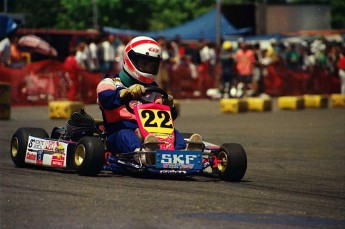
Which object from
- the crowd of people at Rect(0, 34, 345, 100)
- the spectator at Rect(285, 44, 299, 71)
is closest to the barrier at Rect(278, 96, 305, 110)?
the crowd of people at Rect(0, 34, 345, 100)

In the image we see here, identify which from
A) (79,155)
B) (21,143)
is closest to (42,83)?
(21,143)

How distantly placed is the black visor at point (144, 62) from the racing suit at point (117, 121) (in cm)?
29

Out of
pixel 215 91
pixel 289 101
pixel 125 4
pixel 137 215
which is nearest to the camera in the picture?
pixel 137 215

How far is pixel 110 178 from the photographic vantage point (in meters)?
9.09

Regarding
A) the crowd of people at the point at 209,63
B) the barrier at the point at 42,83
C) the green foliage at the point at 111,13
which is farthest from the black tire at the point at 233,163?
the green foliage at the point at 111,13

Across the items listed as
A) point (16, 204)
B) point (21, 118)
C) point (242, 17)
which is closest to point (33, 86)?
point (21, 118)

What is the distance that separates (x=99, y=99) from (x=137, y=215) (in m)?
3.00

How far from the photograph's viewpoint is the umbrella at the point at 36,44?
2636 centimetres

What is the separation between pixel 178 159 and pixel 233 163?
0.49 m

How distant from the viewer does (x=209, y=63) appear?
1113 inches

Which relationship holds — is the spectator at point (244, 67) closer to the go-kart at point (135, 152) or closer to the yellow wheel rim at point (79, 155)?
the go-kart at point (135, 152)

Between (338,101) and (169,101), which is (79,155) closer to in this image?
(169,101)

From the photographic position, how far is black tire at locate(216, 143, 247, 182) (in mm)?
9156

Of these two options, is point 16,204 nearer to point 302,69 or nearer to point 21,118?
point 21,118
